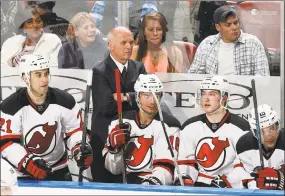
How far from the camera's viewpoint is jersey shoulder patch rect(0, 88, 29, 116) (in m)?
5.25

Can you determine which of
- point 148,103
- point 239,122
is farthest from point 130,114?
point 239,122

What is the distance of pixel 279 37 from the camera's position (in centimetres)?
511

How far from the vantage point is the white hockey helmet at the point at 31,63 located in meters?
5.22

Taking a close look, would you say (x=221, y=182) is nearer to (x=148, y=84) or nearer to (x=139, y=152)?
(x=139, y=152)

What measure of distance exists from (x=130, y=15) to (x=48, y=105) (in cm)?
66

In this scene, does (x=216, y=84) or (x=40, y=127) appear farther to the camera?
(x=40, y=127)

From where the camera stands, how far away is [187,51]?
17.1 feet

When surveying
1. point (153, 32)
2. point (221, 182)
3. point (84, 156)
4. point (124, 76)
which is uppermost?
point (153, 32)

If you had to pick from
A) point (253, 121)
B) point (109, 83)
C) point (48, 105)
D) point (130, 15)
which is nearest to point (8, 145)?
point (48, 105)

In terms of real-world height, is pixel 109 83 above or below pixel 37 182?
above

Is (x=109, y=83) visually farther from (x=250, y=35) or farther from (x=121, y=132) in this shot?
(x=250, y=35)

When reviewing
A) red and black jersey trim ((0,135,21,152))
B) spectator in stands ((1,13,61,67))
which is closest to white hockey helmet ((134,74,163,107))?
spectator in stands ((1,13,61,67))

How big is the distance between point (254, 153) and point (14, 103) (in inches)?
51.2

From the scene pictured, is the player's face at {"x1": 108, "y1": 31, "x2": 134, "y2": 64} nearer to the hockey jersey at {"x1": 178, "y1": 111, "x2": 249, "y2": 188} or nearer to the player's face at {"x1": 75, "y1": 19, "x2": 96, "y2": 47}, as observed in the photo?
the player's face at {"x1": 75, "y1": 19, "x2": 96, "y2": 47}
